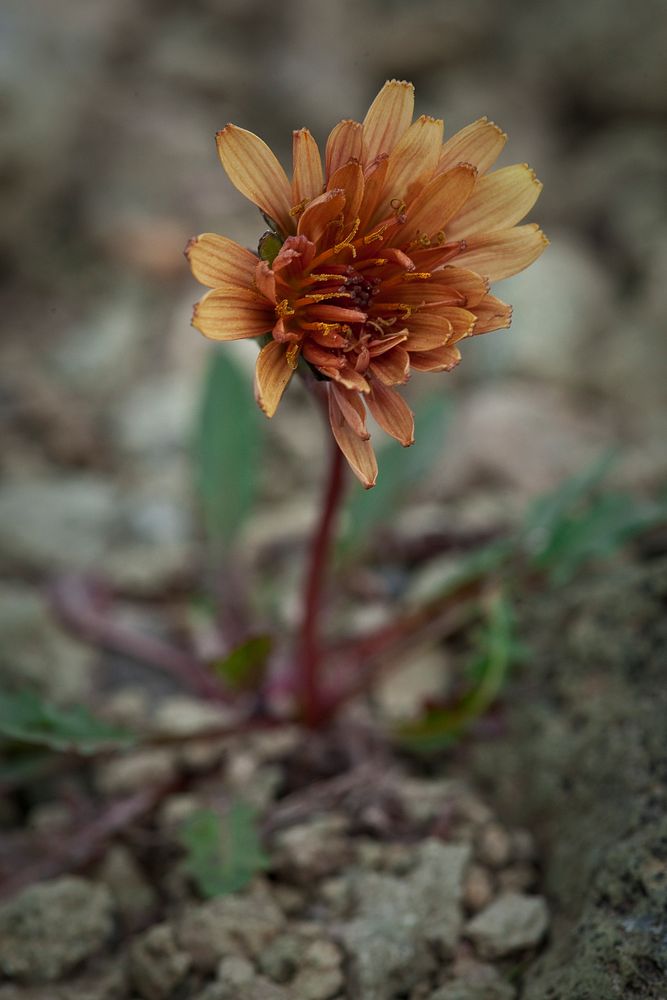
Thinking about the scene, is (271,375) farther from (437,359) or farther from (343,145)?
(343,145)

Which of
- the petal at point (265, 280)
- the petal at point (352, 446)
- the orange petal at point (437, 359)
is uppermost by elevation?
the petal at point (265, 280)

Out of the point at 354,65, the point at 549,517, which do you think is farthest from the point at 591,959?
the point at 354,65

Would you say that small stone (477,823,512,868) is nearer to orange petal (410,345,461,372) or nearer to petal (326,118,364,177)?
orange petal (410,345,461,372)

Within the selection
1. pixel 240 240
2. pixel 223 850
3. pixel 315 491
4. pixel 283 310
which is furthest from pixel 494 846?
pixel 240 240

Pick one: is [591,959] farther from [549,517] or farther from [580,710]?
[549,517]

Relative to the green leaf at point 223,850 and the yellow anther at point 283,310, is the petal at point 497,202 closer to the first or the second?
the yellow anther at point 283,310

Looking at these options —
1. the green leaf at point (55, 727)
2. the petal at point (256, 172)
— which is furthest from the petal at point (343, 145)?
the green leaf at point (55, 727)
